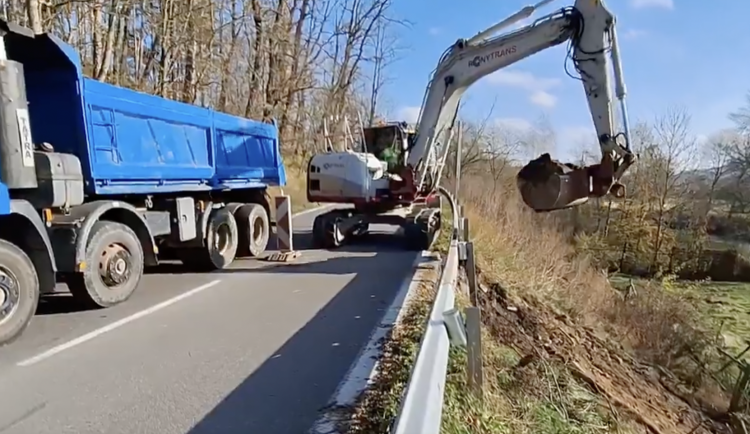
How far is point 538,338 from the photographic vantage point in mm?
7809

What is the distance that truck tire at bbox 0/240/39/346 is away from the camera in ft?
18.1

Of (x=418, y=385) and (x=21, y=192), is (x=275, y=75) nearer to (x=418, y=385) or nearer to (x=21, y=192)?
(x=21, y=192)

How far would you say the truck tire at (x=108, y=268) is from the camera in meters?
6.63

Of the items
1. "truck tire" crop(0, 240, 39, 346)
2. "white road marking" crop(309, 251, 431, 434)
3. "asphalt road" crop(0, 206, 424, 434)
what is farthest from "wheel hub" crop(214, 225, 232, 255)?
"truck tire" crop(0, 240, 39, 346)

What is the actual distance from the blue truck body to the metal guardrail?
448 cm

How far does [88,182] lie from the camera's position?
273 inches

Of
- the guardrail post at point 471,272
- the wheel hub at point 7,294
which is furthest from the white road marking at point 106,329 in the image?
the guardrail post at point 471,272

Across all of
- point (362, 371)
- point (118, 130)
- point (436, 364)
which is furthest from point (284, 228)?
point (436, 364)

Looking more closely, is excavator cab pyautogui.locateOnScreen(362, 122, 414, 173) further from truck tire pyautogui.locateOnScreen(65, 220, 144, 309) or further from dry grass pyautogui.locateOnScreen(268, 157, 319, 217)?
truck tire pyautogui.locateOnScreen(65, 220, 144, 309)

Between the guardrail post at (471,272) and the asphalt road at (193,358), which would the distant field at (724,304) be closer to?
the guardrail post at (471,272)

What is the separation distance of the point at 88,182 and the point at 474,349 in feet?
16.7

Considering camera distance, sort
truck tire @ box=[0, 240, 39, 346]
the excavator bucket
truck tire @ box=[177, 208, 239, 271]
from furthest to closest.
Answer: truck tire @ box=[177, 208, 239, 271] < the excavator bucket < truck tire @ box=[0, 240, 39, 346]

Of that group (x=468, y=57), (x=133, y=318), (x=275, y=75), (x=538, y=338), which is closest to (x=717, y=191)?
(x=275, y=75)

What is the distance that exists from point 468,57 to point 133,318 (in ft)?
24.4
